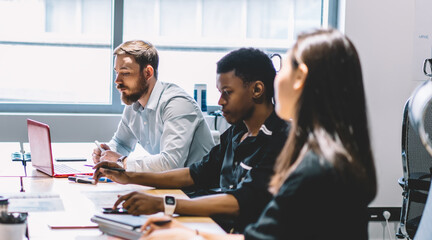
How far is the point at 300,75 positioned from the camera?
3.67 feet

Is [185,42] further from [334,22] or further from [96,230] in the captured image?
[96,230]

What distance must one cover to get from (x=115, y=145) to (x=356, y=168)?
216cm

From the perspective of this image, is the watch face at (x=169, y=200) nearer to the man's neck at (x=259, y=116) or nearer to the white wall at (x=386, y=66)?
the man's neck at (x=259, y=116)

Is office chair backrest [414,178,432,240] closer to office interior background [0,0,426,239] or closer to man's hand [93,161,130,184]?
man's hand [93,161,130,184]

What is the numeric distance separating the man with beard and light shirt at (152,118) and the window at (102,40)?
97cm

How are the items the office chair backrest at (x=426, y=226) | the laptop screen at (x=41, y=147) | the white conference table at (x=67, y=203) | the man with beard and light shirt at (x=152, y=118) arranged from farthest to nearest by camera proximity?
the man with beard and light shirt at (x=152, y=118), the laptop screen at (x=41, y=147), the office chair backrest at (x=426, y=226), the white conference table at (x=67, y=203)

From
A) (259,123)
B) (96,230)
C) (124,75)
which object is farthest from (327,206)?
(124,75)

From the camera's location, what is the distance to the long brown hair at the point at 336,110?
1070 millimetres

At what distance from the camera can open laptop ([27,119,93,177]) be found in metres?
2.42

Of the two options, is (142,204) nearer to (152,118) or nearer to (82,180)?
(82,180)

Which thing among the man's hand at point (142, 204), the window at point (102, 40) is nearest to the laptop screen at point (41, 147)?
the man's hand at point (142, 204)

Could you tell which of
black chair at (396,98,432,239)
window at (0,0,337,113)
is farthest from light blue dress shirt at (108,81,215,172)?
black chair at (396,98,432,239)

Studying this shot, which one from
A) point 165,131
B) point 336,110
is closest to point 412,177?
point 165,131

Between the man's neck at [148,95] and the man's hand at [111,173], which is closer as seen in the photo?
the man's hand at [111,173]
